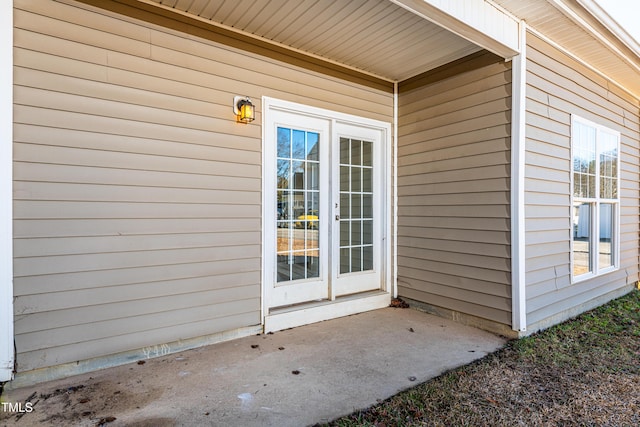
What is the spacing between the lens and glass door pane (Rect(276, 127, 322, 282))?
3.48 m

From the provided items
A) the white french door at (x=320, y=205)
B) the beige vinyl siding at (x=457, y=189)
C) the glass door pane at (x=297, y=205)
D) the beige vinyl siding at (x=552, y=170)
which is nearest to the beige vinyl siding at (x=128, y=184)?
the white french door at (x=320, y=205)

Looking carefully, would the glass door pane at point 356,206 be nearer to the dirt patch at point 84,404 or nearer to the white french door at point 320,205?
the white french door at point 320,205

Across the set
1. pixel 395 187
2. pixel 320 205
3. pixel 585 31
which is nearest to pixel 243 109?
pixel 320 205

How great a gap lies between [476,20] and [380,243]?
252 centimetres

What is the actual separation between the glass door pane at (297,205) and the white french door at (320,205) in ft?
0.03

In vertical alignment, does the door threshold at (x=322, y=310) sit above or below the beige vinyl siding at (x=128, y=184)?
below

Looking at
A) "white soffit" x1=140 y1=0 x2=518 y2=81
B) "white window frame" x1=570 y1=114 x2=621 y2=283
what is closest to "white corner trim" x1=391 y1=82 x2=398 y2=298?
"white soffit" x1=140 y1=0 x2=518 y2=81

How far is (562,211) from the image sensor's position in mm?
3621

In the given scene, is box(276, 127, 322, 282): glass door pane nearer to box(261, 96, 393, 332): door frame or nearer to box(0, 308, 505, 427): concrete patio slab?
box(261, 96, 393, 332): door frame

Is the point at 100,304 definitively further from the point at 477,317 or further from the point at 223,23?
the point at 477,317

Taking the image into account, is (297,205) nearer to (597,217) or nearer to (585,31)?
(585,31)

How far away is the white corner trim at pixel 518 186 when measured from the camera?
3082 millimetres

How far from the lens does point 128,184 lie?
8.56 ft

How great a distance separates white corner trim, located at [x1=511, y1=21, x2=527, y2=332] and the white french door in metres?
1.51
